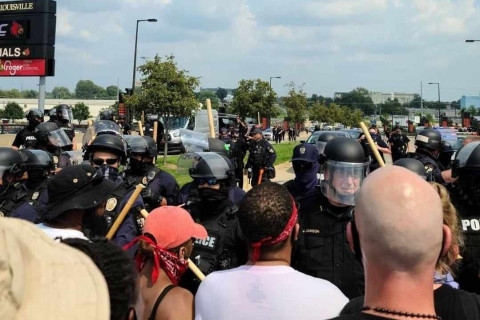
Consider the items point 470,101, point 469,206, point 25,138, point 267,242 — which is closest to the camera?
point 267,242

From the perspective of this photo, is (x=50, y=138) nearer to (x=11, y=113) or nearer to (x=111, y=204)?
(x=111, y=204)

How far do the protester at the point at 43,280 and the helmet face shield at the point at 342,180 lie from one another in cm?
292

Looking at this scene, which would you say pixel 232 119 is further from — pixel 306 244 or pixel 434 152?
pixel 306 244

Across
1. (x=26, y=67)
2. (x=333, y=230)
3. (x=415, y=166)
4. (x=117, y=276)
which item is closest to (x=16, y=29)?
(x=26, y=67)

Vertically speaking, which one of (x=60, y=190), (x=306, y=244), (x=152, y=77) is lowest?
(x=306, y=244)

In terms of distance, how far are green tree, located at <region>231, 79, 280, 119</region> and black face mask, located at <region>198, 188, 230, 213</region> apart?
41.8 metres

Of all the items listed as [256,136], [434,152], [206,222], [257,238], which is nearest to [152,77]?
[256,136]

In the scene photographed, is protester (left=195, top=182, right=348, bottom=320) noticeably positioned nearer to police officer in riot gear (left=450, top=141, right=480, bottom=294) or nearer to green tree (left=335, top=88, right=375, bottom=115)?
police officer in riot gear (left=450, top=141, right=480, bottom=294)

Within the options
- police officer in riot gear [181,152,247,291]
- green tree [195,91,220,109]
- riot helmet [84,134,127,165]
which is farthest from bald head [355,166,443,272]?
green tree [195,91,220,109]

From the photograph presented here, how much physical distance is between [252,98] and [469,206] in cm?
4332

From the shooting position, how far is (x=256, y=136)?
1292 centimetres

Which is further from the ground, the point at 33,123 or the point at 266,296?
the point at 33,123

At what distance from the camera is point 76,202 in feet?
11.5

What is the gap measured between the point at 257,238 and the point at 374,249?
106cm
